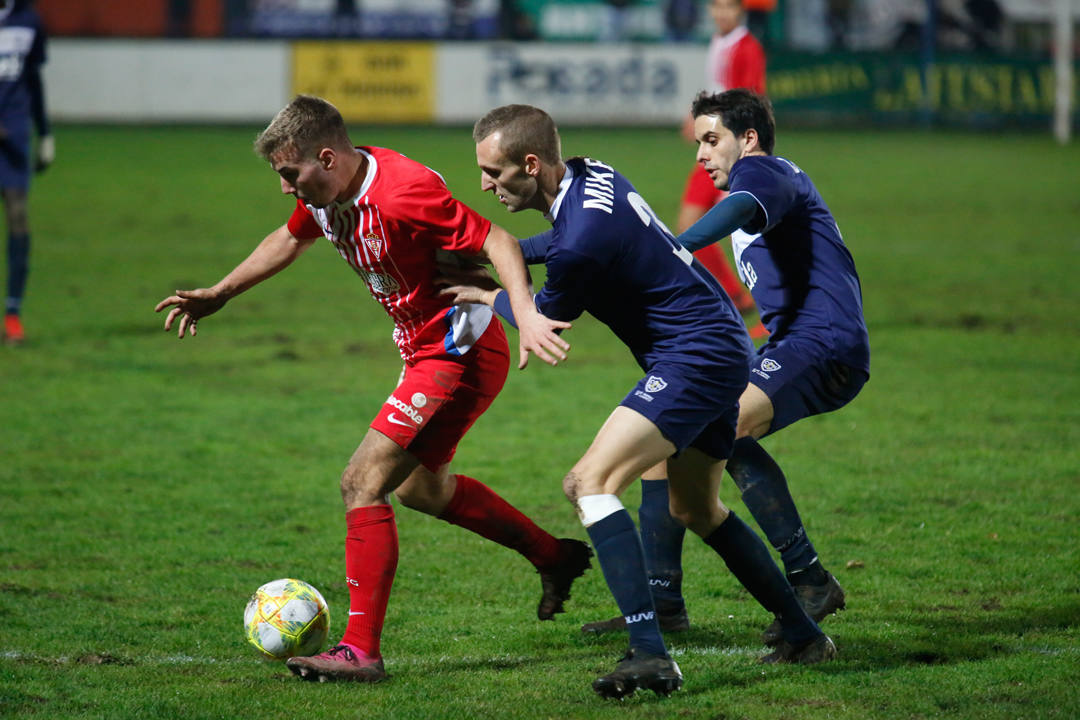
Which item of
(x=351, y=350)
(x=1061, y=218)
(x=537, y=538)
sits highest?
(x=537, y=538)

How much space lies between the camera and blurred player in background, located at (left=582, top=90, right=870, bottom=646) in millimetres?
4676

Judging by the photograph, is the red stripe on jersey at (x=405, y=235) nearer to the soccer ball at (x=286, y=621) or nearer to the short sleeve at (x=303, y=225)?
the short sleeve at (x=303, y=225)

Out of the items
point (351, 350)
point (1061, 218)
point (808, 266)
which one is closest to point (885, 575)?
point (808, 266)

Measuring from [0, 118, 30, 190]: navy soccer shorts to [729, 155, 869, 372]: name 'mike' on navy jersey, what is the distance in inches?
264

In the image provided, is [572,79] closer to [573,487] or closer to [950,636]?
[950,636]

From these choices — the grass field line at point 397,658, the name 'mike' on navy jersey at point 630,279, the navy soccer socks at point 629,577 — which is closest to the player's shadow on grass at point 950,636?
the grass field line at point 397,658

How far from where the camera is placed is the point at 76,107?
96.8 feet

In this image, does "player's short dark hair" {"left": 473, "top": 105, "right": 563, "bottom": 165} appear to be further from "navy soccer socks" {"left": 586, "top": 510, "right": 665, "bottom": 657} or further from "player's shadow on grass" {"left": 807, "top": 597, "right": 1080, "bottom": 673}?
"player's shadow on grass" {"left": 807, "top": 597, "right": 1080, "bottom": 673}

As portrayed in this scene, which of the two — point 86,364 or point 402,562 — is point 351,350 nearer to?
point 86,364

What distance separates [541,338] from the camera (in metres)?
3.90

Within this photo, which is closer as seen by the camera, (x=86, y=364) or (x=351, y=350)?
(x=86, y=364)

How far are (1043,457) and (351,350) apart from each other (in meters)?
5.07

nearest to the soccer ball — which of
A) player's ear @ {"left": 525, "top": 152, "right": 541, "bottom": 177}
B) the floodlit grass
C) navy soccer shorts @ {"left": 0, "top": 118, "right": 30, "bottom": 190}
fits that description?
the floodlit grass

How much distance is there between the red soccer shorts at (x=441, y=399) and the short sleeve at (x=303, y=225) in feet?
2.04
